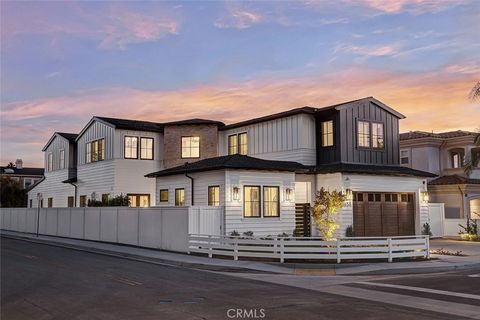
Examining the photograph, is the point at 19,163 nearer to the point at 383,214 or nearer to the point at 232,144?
the point at 232,144

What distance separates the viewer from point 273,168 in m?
25.0

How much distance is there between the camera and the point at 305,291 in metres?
13.3

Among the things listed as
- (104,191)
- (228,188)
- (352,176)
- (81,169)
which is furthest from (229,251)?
(81,169)

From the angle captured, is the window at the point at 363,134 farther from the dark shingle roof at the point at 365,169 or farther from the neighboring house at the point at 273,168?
the dark shingle roof at the point at 365,169

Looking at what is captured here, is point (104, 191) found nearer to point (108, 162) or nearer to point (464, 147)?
point (108, 162)

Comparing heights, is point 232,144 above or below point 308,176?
above

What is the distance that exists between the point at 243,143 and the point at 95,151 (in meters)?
11.1

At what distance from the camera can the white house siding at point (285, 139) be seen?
95.9 ft

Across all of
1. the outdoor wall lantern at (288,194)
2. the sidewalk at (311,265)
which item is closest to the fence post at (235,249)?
the sidewalk at (311,265)

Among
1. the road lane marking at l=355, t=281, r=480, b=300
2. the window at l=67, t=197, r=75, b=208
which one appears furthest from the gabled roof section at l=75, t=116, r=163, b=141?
the road lane marking at l=355, t=281, r=480, b=300

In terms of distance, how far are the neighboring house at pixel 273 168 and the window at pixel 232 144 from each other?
0.06m

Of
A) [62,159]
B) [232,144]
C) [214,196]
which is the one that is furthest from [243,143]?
[62,159]

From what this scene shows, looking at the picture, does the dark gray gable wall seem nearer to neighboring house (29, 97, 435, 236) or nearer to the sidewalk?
neighboring house (29, 97, 435, 236)

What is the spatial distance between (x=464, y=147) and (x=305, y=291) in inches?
1196
